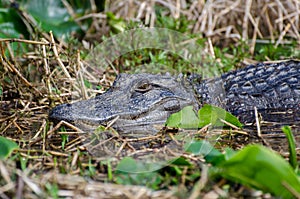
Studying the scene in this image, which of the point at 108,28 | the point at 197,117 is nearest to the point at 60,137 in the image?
the point at 197,117

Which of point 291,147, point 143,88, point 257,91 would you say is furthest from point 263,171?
point 257,91

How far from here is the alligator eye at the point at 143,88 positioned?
387 cm

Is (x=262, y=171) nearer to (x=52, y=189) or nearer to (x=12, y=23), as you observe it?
(x=52, y=189)

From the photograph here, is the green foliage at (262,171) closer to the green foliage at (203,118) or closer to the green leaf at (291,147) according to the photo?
the green leaf at (291,147)

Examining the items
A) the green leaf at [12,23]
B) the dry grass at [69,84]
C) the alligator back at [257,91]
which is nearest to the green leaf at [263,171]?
the dry grass at [69,84]

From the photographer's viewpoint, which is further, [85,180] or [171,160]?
[171,160]

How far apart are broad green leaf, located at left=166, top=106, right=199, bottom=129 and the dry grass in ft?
2.00

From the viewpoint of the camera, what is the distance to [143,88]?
390 centimetres

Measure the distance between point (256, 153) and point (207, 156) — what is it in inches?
16.4

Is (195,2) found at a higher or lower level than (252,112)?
higher

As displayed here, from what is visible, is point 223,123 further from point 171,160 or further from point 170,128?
point 171,160

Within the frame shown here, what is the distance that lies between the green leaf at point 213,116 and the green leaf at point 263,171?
1.12 m

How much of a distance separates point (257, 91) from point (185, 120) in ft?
3.65

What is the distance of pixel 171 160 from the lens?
266cm
